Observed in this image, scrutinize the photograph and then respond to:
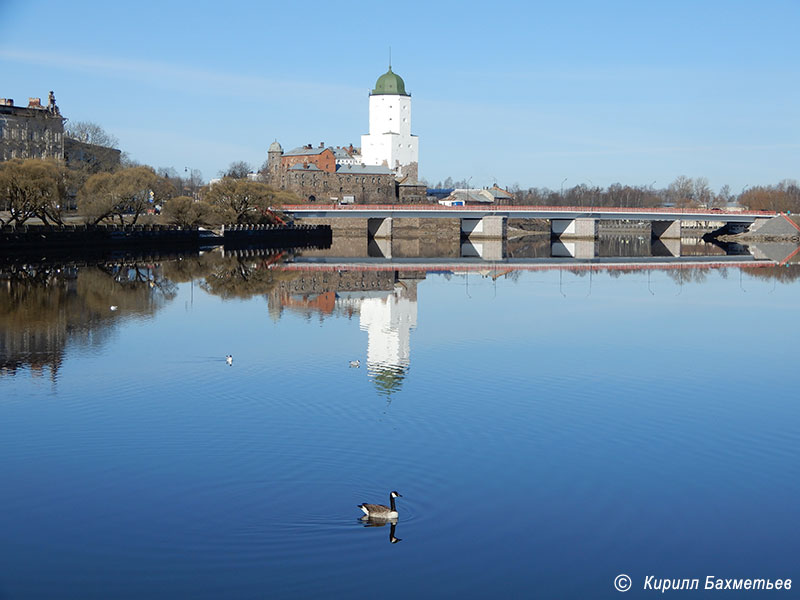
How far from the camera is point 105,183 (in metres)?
57.6

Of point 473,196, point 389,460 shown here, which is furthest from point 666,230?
point 389,460

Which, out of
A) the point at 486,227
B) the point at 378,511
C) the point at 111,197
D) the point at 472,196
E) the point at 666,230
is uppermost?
the point at 472,196

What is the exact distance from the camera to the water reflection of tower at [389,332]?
17.8 meters

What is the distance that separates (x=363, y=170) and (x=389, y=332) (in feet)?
370

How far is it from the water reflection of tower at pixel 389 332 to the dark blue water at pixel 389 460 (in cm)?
21

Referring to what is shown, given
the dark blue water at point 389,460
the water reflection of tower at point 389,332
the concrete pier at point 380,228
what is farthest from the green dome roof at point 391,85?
the dark blue water at point 389,460

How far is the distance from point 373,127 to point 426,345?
12150 cm

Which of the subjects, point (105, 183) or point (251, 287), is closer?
point (251, 287)

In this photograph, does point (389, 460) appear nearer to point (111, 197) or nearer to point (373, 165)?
point (111, 197)

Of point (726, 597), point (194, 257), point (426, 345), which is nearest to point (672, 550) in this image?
point (726, 597)

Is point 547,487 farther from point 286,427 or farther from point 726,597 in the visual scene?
point 286,427

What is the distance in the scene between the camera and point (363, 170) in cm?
13488

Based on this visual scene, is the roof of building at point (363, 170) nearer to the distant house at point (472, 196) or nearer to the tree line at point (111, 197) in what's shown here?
the distant house at point (472, 196)

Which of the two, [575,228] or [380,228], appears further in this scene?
[380,228]
